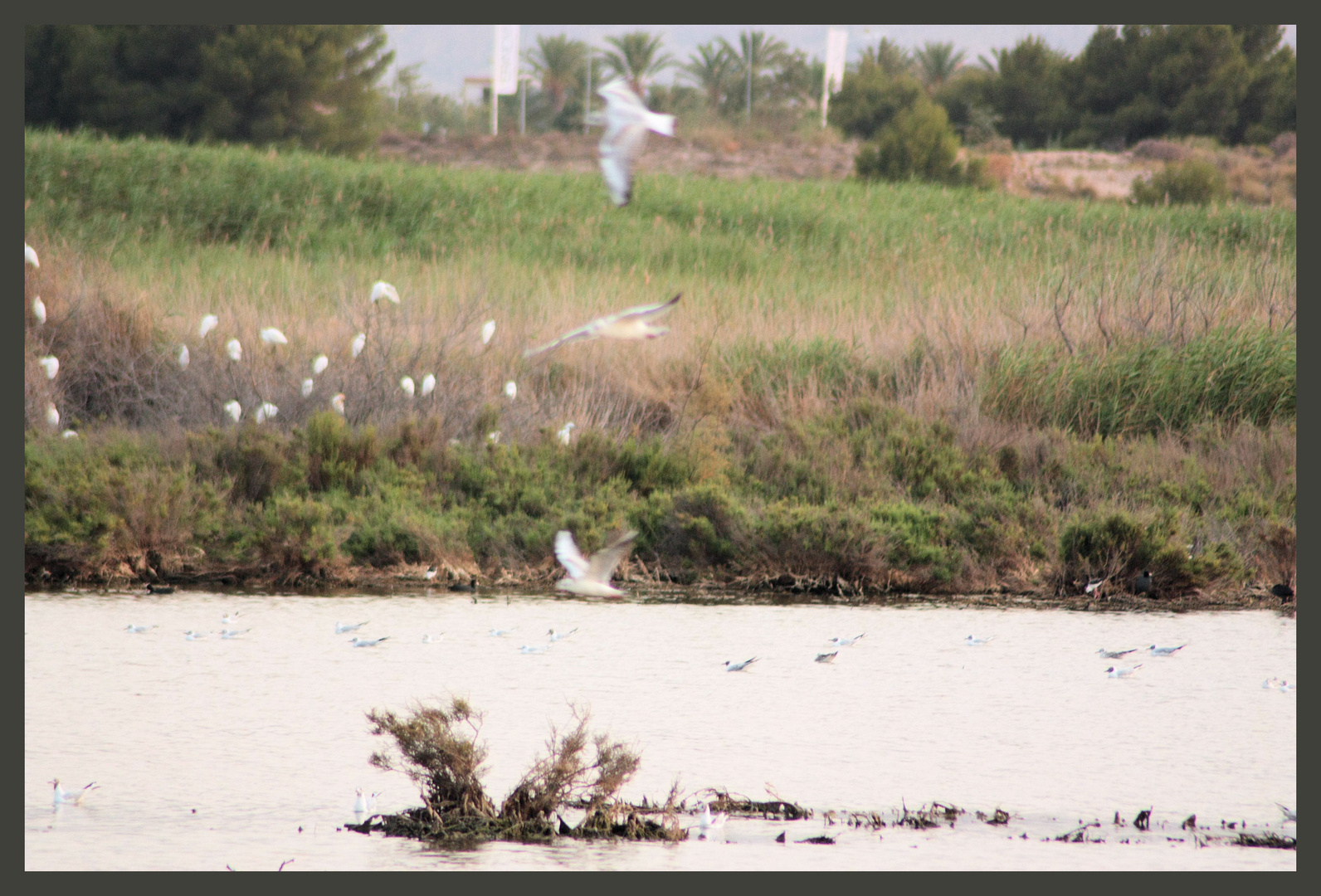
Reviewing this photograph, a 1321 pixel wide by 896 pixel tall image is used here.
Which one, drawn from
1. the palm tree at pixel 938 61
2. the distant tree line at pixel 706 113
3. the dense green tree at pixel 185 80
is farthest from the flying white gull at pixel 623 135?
the palm tree at pixel 938 61

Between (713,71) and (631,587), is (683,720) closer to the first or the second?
(631,587)

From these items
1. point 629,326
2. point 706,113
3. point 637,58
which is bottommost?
point 629,326

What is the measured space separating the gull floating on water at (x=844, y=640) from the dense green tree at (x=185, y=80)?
91.6ft

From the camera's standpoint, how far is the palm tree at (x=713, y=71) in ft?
178

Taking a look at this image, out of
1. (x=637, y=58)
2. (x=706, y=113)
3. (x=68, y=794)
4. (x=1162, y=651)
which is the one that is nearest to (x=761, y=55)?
(x=706, y=113)

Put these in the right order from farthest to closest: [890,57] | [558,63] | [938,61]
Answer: [558,63], [890,57], [938,61]

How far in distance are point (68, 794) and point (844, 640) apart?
3.48 metres

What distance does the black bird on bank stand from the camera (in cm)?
750

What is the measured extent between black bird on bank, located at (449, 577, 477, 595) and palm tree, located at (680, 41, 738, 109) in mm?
48369

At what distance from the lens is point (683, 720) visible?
520cm

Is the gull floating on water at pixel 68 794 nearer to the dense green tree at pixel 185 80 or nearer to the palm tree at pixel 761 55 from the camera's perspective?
the dense green tree at pixel 185 80

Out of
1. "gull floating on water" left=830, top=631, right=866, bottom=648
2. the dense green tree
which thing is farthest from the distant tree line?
"gull floating on water" left=830, top=631, right=866, bottom=648

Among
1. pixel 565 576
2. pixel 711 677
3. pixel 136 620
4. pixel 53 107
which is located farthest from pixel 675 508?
pixel 53 107

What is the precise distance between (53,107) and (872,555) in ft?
102
